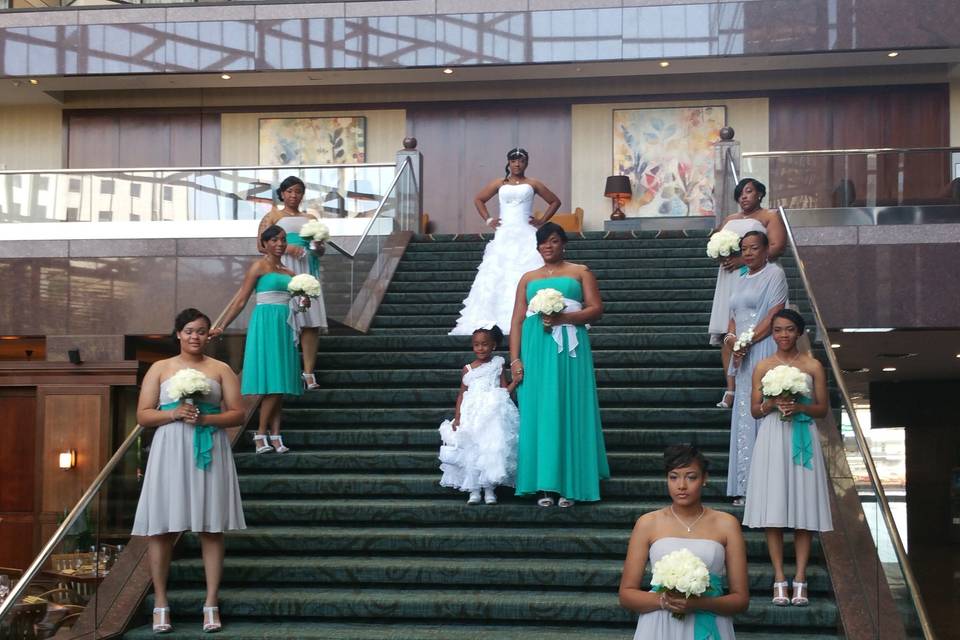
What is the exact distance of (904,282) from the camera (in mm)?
13844

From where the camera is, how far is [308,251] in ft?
33.4

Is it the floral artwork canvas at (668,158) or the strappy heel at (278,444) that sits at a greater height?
the floral artwork canvas at (668,158)

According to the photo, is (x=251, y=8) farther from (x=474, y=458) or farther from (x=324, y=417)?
(x=474, y=458)

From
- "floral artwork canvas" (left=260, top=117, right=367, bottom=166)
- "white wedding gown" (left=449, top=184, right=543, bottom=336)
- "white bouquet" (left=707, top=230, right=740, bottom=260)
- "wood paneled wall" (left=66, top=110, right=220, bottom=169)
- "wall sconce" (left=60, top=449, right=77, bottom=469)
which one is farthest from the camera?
"wood paneled wall" (left=66, top=110, right=220, bottom=169)

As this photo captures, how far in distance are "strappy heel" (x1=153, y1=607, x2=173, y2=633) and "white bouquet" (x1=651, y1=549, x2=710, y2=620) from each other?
3.34 meters

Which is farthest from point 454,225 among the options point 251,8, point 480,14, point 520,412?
point 520,412

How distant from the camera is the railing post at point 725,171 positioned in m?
14.6

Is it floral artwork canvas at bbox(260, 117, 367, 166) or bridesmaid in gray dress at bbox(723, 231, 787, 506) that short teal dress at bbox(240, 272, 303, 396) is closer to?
bridesmaid in gray dress at bbox(723, 231, 787, 506)

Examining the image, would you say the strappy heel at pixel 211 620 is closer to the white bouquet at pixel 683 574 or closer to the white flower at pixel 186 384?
the white flower at pixel 186 384

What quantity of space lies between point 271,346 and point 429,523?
1.96 meters

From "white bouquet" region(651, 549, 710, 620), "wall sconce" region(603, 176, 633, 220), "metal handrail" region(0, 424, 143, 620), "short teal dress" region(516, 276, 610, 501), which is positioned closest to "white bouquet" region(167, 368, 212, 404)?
"metal handrail" region(0, 424, 143, 620)

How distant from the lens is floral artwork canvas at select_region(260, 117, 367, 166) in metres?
20.6

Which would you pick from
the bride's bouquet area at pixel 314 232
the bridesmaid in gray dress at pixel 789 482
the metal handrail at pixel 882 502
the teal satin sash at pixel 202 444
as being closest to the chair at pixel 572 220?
the bride's bouquet area at pixel 314 232

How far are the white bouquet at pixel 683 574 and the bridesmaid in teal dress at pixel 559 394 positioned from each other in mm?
3058
